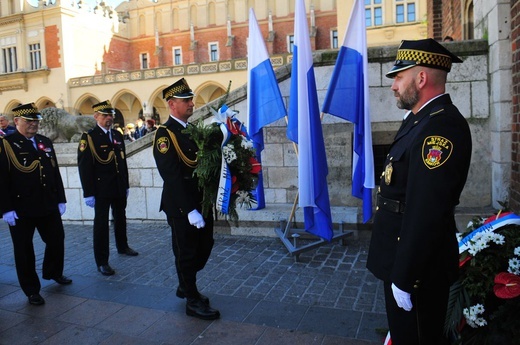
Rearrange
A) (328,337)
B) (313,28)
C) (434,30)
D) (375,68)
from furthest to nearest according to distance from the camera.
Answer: (313,28)
(434,30)
(375,68)
(328,337)

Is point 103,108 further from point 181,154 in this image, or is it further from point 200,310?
point 200,310

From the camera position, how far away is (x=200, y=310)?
4.08 m

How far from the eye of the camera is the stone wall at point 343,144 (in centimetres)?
631

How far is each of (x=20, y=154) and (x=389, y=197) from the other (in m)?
4.22

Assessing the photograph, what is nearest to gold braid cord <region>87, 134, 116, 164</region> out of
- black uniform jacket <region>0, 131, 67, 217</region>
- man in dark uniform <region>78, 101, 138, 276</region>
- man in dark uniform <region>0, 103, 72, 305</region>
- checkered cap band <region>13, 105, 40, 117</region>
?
man in dark uniform <region>78, 101, 138, 276</region>

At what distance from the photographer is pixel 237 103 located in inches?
295

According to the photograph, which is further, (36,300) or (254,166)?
(36,300)

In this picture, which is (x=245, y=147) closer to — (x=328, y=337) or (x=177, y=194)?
(x=177, y=194)

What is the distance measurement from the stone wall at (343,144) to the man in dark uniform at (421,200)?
13.0ft

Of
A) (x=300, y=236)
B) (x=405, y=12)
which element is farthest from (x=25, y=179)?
(x=405, y=12)

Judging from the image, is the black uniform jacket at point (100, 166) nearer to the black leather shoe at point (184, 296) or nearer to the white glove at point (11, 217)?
the white glove at point (11, 217)

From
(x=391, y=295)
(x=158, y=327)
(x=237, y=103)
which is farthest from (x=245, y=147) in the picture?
(x=237, y=103)

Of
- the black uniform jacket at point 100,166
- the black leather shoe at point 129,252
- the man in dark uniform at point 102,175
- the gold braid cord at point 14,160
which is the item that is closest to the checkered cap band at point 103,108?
the man in dark uniform at point 102,175

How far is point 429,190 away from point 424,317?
2.46ft
